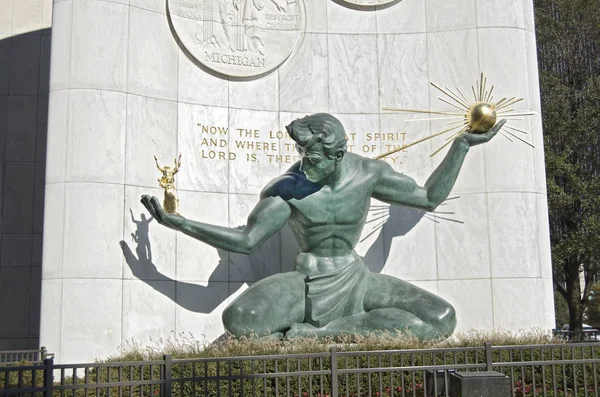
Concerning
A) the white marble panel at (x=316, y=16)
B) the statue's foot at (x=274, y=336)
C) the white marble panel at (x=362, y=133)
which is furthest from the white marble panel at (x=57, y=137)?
the white marble panel at (x=362, y=133)

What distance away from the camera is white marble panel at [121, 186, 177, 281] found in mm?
10703

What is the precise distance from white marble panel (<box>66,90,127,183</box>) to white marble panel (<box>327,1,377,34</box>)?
377cm

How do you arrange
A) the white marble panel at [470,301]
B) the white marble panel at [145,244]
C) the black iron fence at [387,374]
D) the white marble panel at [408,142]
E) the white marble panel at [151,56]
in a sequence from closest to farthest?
the black iron fence at [387,374]
the white marble panel at [145,244]
the white marble panel at [151,56]
the white marble panel at [470,301]
the white marble panel at [408,142]

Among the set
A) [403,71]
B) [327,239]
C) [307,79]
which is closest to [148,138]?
[307,79]

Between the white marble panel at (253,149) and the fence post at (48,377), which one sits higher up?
the white marble panel at (253,149)

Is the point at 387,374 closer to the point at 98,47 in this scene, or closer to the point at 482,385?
the point at 482,385

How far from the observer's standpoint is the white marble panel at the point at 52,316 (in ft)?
33.4

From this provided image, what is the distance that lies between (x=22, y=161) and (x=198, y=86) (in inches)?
198

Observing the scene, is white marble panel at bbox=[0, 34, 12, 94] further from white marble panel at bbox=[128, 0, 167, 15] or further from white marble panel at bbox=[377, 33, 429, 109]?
white marble panel at bbox=[377, 33, 429, 109]

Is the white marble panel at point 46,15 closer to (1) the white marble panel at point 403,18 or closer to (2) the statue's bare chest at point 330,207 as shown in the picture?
(1) the white marble panel at point 403,18

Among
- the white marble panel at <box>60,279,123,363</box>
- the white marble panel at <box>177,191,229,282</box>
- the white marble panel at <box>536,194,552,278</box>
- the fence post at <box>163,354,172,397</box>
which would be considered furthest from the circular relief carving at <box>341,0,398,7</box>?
the fence post at <box>163,354,172,397</box>

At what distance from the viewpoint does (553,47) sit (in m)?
24.2

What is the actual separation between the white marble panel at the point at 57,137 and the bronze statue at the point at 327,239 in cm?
175

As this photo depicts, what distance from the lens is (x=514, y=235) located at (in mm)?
11852
